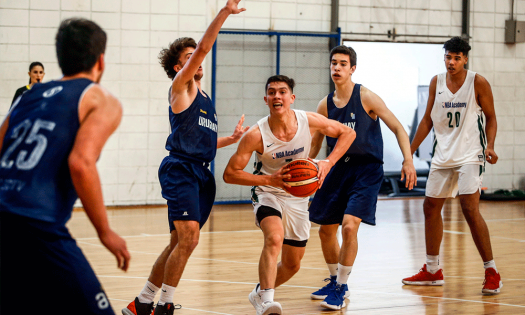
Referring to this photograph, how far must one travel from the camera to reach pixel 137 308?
3938 mm

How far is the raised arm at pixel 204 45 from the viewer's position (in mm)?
3482

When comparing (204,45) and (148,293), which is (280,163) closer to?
(204,45)

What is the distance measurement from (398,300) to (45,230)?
3.07 metres

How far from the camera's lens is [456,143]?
5047 mm

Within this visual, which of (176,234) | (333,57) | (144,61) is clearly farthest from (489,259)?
(144,61)

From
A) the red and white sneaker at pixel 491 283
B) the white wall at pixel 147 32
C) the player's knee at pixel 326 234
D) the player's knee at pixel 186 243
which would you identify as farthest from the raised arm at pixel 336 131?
the white wall at pixel 147 32

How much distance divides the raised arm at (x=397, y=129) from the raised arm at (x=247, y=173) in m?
1.01

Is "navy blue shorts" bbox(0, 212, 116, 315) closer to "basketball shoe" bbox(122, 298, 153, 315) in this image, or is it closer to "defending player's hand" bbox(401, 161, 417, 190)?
"basketball shoe" bbox(122, 298, 153, 315)

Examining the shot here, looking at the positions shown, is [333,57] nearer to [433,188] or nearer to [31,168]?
[433,188]

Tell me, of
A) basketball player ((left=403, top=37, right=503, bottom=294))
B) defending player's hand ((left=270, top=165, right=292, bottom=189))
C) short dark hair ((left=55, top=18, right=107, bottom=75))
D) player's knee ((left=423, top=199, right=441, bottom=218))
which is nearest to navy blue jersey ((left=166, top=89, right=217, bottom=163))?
defending player's hand ((left=270, top=165, right=292, bottom=189))

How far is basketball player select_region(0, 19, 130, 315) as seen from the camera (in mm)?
2029

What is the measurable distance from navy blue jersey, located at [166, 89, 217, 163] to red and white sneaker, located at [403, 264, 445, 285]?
2.11 metres

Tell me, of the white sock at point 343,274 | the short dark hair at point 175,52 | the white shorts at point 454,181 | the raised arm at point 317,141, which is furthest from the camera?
the white shorts at point 454,181

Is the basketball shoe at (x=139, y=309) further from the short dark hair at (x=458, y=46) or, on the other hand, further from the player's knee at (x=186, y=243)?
the short dark hair at (x=458, y=46)
